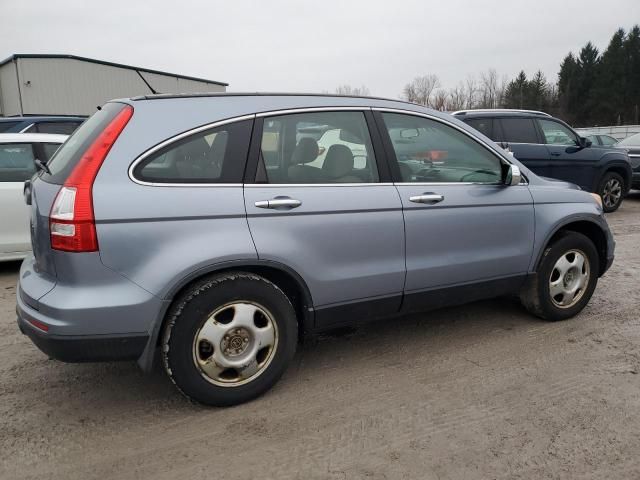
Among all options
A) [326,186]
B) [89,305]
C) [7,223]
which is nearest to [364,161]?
[326,186]

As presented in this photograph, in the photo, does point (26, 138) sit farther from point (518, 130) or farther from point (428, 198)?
point (518, 130)

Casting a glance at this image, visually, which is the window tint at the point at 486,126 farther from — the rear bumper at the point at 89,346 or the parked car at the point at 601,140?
the parked car at the point at 601,140

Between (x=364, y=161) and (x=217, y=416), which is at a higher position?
(x=364, y=161)

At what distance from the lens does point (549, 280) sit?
4.02 metres

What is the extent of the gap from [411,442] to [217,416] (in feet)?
3.45

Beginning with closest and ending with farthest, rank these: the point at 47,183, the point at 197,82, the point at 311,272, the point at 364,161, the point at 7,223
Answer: the point at 47,183, the point at 311,272, the point at 364,161, the point at 7,223, the point at 197,82

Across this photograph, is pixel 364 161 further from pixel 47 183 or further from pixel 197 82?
pixel 197 82

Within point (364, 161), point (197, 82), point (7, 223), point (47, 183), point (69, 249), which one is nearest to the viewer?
point (69, 249)

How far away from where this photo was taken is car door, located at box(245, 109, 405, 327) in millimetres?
2840

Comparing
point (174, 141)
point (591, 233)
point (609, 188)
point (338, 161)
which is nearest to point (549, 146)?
point (609, 188)

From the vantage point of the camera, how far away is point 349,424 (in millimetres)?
2760

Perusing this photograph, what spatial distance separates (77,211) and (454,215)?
2269mm

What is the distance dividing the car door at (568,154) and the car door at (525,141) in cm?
15

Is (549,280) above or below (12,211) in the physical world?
below
